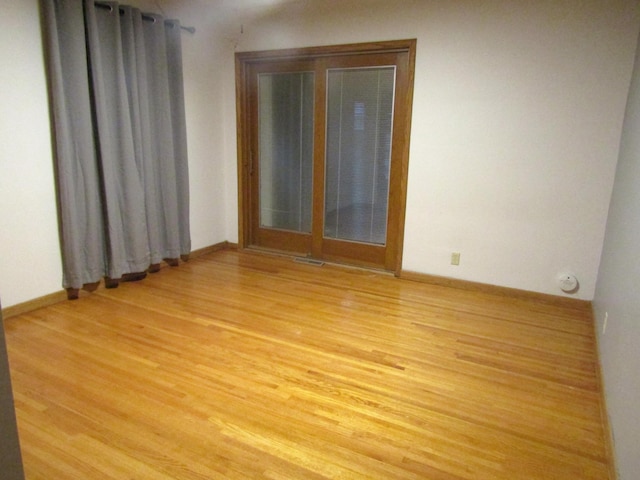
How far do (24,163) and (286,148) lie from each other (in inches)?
91.6

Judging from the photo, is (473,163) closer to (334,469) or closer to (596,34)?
(596,34)

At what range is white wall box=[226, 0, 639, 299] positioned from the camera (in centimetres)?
304

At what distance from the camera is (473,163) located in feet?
11.5

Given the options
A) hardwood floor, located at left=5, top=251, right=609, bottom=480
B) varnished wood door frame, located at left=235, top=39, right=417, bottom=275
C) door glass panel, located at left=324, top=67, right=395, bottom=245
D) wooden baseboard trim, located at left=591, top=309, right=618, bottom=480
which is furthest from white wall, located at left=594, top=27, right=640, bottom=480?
door glass panel, located at left=324, top=67, right=395, bottom=245

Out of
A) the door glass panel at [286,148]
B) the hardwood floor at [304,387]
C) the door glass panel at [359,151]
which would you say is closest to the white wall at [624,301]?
the hardwood floor at [304,387]

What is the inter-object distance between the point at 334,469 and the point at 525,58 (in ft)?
10.3

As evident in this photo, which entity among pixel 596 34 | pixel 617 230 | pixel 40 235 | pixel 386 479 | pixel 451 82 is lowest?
pixel 386 479

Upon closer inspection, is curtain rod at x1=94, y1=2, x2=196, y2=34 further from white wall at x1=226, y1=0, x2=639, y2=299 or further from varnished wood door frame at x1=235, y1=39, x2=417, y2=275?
white wall at x1=226, y1=0, x2=639, y2=299

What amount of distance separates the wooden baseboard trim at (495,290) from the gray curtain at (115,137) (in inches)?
92.2

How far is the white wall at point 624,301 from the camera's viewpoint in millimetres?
1499

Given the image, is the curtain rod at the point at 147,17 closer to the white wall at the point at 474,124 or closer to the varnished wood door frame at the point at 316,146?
the white wall at the point at 474,124

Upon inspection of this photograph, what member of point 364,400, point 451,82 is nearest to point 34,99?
point 364,400

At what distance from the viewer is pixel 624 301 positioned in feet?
6.33

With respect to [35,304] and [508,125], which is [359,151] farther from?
[35,304]
